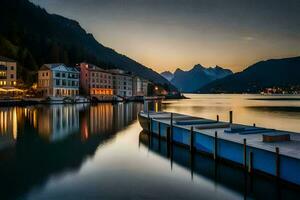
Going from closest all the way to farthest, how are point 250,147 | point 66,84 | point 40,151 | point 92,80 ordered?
point 250,147
point 40,151
point 66,84
point 92,80

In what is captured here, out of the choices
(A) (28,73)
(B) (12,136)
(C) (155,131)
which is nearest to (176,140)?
(C) (155,131)

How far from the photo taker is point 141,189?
1927 centimetres

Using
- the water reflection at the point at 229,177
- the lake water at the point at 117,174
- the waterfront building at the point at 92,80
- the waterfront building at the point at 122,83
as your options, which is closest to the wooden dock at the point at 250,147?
the water reflection at the point at 229,177

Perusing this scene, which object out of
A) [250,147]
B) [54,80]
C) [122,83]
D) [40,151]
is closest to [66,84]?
[54,80]

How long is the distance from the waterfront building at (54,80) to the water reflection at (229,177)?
98155 millimetres

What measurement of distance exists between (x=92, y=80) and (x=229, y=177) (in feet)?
423

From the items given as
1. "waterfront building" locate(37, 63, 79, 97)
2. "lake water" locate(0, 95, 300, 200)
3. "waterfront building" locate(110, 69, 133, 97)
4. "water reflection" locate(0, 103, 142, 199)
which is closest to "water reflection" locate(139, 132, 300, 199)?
"lake water" locate(0, 95, 300, 200)

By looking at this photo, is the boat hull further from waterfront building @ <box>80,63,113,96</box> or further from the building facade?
waterfront building @ <box>80,63,113,96</box>

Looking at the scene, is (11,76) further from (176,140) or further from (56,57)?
(176,140)

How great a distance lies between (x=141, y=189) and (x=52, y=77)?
10892 centimetres

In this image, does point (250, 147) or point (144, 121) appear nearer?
point (250, 147)

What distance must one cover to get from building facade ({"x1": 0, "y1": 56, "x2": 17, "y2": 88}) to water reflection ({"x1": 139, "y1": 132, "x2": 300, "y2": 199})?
9756 centimetres

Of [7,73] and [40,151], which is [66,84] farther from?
[40,151]

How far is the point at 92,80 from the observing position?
146 m
